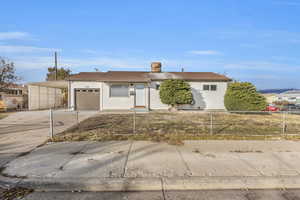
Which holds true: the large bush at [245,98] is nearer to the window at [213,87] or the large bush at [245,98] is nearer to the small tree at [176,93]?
the window at [213,87]

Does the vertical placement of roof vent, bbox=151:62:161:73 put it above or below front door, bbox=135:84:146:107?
above

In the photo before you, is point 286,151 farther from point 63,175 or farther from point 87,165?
point 63,175

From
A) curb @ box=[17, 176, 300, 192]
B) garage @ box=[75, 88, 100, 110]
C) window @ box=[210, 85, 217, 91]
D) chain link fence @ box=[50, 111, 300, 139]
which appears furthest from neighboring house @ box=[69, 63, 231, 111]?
curb @ box=[17, 176, 300, 192]

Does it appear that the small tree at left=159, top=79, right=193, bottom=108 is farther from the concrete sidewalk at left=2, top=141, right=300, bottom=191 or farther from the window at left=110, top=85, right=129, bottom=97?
the concrete sidewalk at left=2, top=141, right=300, bottom=191

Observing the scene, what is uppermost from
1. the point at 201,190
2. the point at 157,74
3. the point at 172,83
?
the point at 157,74

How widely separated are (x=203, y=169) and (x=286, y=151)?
331 centimetres

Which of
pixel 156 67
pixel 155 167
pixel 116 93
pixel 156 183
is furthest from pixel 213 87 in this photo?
pixel 156 183

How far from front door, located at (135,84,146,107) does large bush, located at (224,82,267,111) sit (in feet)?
27.6

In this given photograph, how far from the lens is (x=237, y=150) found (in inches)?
205

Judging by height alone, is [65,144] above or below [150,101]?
below

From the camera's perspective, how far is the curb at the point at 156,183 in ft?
10.6

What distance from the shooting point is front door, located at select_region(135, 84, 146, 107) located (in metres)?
17.4

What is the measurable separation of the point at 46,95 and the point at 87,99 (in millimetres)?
7490

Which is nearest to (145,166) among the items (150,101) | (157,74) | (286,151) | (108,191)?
(108,191)
